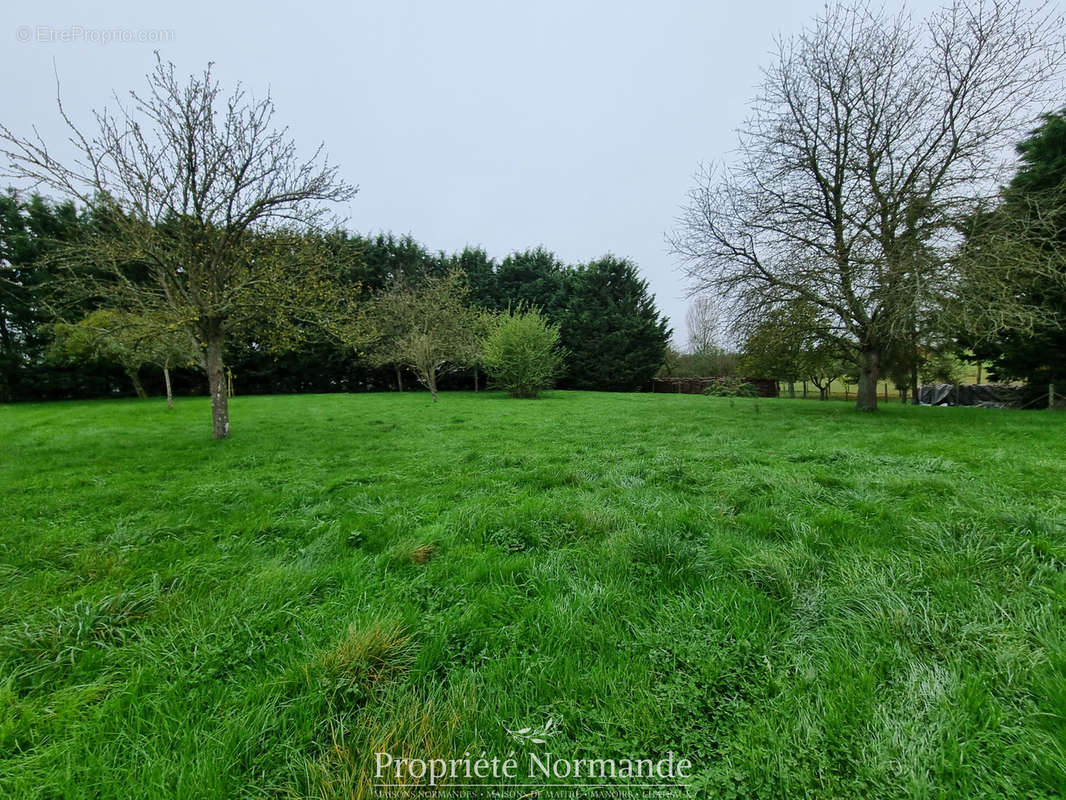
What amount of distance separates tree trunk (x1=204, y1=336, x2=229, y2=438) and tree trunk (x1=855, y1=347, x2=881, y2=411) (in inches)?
614

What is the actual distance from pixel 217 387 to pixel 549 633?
861 centimetres

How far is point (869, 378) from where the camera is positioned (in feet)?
35.7

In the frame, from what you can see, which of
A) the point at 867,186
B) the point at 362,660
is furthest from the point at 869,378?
the point at 362,660

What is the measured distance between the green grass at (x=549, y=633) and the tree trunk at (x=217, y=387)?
360cm

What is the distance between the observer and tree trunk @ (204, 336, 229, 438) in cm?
721

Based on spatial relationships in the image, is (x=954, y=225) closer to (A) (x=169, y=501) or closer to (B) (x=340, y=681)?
(B) (x=340, y=681)

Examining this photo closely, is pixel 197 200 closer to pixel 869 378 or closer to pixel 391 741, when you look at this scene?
pixel 391 741

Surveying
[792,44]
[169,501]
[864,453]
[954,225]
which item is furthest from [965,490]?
[792,44]

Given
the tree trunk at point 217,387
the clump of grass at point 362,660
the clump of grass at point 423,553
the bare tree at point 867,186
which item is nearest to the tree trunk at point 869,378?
the bare tree at point 867,186

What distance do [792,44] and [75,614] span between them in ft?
51.3

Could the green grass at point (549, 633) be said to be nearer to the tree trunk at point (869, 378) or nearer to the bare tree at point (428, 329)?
the tree trunk at point (869, 378)

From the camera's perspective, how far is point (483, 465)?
489 centimetres

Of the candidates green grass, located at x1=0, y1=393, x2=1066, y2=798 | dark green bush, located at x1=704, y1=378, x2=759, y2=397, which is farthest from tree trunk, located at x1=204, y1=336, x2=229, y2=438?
dark green bush, located at x1=704, y1=378, x2=759, y2=397

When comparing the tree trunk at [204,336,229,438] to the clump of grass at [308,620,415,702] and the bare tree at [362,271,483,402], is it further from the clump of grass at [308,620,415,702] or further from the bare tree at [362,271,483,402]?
the bare tree at [362,271,483,402]
